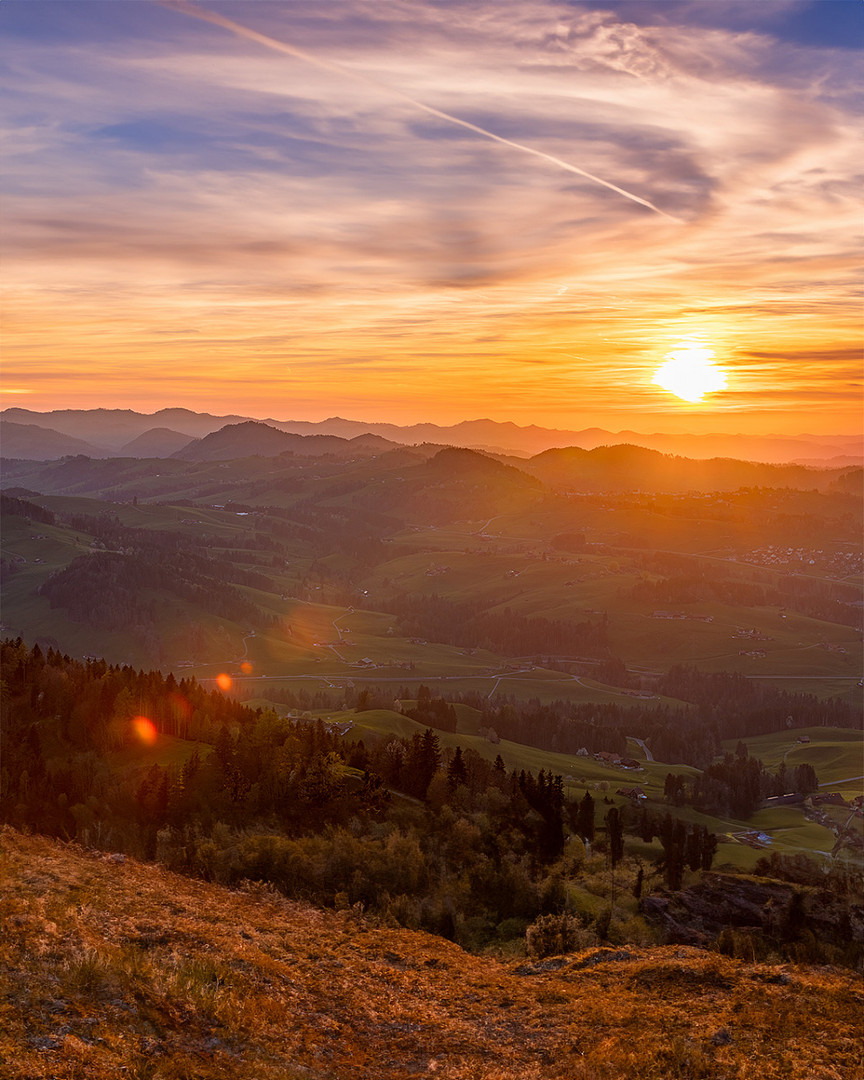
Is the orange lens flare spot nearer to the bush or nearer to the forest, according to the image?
the forest

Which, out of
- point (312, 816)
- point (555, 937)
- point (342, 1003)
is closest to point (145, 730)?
point (312, 816)

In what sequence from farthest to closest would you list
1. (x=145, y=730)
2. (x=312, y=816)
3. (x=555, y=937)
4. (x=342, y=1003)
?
(x=145, y=730) < (x=312, y=816) < (x=555, y=937) < (x=342, y=1003)

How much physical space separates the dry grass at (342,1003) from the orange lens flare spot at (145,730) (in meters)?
53.8

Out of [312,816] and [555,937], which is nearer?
[555,937]

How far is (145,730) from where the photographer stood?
118m

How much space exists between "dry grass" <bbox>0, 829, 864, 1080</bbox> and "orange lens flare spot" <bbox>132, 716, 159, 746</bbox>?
5380 centimetres

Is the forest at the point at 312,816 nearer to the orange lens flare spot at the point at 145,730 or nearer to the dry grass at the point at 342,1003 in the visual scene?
the orange lens flare spot at the point at 145,730

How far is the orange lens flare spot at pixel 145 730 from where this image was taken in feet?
378

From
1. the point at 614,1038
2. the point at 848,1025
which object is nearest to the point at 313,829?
the point at 614,1038

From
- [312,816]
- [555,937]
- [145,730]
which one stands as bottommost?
[312,816]

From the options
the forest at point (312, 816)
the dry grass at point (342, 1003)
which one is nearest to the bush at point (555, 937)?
the forest at point (312, 816)

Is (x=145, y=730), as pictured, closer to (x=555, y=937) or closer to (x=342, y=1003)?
(x=555, y=937)

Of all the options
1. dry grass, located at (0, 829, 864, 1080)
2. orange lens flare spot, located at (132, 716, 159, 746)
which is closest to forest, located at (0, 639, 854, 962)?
orange lens flare spot, located at (132, 716, 159, 746)

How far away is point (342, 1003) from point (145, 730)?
274 feet
